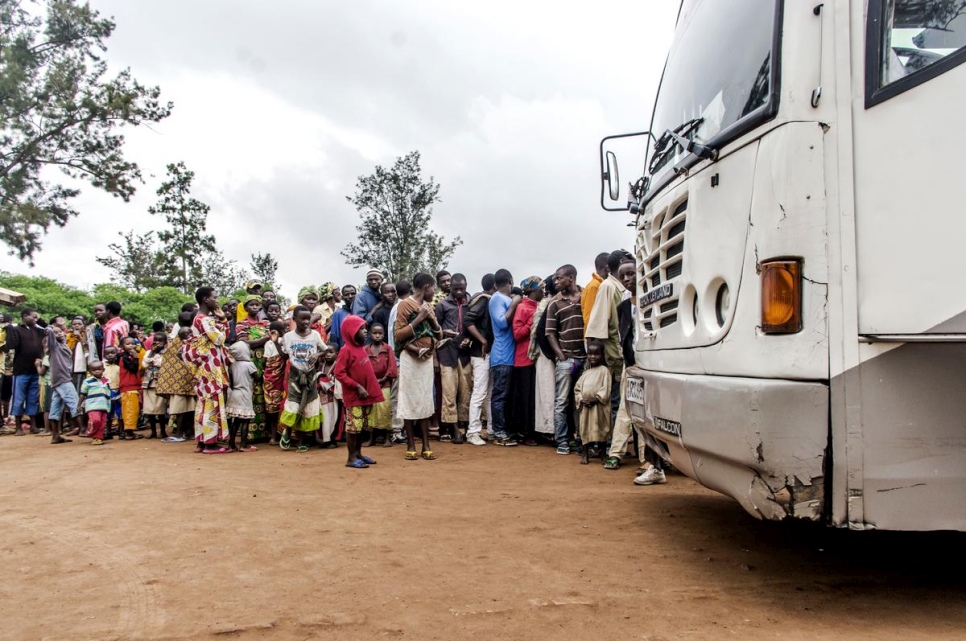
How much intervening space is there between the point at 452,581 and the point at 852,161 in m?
2.54

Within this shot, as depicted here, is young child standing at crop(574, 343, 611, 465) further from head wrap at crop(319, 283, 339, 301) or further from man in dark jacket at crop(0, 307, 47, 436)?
man in dark jacket at crop(0, 307, 47, 436)

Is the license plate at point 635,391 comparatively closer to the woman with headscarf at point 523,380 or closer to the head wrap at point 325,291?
the woman with headscarf at point 523,380

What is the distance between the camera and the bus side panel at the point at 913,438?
263cm

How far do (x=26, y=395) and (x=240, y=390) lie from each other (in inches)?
212

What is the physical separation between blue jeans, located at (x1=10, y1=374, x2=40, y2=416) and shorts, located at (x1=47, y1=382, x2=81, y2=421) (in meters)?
1.18

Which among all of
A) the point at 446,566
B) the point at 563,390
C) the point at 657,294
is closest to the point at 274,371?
the point at 563,390

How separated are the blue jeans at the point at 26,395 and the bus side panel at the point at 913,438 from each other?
40.2 feet

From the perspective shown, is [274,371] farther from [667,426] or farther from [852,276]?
[852,276]

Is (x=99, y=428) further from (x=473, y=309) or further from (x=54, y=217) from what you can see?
(x=54, y=217)

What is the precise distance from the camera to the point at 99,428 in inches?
373

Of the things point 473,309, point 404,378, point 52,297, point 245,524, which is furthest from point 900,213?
point 52,297

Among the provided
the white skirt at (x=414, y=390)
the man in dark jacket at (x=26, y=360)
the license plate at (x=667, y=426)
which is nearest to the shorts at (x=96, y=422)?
the man in dark jacket at (x=26, y=360)

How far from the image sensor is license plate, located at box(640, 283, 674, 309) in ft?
Answer: 11.9

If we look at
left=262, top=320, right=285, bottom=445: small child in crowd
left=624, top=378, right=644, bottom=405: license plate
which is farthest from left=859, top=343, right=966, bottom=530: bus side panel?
left=262, top=320, right=285, bottom=445: small child in crowd
